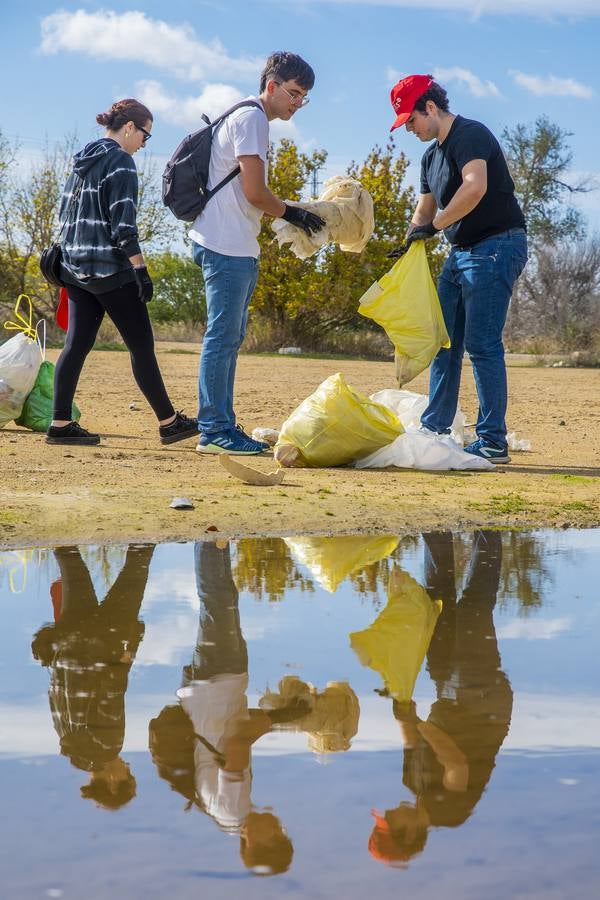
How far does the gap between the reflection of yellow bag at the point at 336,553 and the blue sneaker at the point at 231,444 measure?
2215mm

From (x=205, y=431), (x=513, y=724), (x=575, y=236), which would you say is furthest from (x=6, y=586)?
(x=575, y=236)

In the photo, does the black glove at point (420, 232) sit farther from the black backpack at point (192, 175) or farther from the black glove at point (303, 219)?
the black backpack at point (192, 175)

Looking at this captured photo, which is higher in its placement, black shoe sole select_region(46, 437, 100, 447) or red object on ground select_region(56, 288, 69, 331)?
red object on ground select_region(56, 288, 69, 331)

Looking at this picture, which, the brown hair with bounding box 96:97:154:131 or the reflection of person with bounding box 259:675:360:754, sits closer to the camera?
the reflection of person with bounding box 259:675:360:754

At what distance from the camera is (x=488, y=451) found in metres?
7.07

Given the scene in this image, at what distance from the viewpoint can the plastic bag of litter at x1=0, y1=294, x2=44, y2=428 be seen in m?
7.88

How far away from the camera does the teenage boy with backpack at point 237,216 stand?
21.5 ft

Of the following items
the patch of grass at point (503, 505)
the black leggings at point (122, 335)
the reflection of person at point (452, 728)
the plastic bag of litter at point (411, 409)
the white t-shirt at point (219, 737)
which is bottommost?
the white t-shirt at point (219, 737)

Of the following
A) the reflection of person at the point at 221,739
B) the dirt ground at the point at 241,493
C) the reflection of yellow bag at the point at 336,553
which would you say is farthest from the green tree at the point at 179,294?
the reflection of person at the point at 221,739

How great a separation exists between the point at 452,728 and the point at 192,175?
464 cm

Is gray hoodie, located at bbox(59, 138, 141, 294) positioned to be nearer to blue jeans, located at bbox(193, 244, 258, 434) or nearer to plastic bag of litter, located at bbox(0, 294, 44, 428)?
blue jeans, located at bbox(193, 244, 258, 434)

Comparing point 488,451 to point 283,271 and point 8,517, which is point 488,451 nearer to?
point 8,517

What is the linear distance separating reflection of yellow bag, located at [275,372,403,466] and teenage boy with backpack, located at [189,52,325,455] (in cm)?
50

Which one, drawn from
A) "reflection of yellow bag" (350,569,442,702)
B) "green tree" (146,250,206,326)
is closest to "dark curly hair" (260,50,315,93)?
"reflection of yellow bag" (350,569,442,702)
